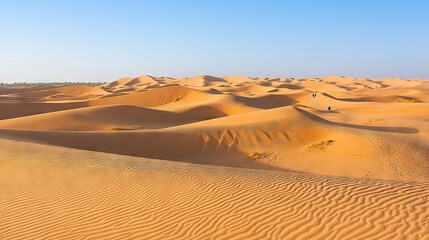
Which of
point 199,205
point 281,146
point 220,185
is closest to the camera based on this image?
point 199,205

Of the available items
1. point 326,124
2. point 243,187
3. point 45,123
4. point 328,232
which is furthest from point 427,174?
point 45,123

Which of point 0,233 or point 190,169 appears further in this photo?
point 190,169

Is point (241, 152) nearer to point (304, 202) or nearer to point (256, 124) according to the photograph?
point (256, 124)

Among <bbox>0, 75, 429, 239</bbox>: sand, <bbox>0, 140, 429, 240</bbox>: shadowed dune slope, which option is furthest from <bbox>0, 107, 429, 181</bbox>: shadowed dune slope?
<bbox>0, 140, 429, 240</bbox>: shadowed dune slope

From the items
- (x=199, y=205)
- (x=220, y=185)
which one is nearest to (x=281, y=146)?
(x=220, y=185)

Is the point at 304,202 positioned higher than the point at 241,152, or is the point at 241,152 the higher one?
the point at 304,202

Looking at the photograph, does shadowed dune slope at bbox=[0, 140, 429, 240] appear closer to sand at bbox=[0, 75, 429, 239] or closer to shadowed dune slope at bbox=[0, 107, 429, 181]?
sand at bbox=[0, 75, 429, 239]

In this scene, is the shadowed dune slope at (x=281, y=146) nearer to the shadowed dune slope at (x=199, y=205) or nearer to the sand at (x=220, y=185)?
the sand at (x=220, y=185)

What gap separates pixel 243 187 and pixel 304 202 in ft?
4.49

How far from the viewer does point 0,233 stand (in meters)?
5.27

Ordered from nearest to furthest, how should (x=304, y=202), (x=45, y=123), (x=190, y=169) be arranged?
1. (x=304, y=202)
2. (x=190, y=169)
3. (x=45, y=123)

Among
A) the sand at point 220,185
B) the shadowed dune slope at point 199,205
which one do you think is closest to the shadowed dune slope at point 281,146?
the sand at point 220,185

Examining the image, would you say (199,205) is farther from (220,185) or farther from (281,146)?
(281,146)

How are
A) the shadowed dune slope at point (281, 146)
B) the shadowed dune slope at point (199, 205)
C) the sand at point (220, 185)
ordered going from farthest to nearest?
the shadowed dune slope at point (281, 146), the sand at point (220, 185), the shadowed dune slope at point (199, 205)
